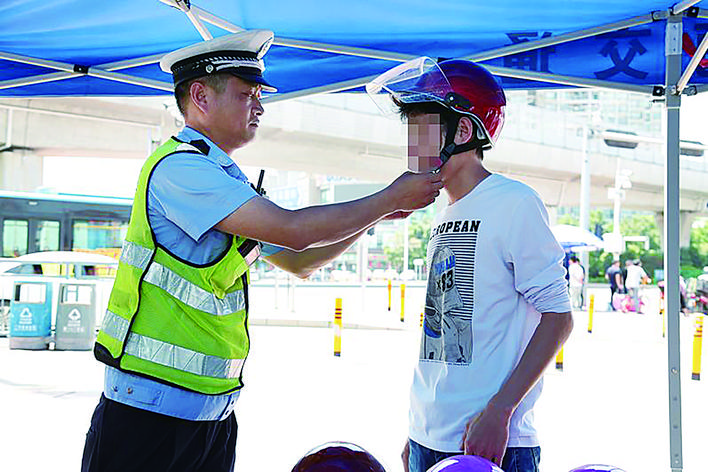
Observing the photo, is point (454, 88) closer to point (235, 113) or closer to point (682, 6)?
point (235, 113)

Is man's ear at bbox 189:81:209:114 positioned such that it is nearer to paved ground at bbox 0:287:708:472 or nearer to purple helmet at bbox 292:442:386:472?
purple helmet at bbox 292:442:386:472

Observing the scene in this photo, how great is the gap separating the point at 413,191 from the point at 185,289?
764mm

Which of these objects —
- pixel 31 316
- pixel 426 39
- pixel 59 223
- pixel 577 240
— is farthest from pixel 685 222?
pixel 426 39

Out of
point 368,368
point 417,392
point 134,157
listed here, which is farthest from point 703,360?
point 134,157

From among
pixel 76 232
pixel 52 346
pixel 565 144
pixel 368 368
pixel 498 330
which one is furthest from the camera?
pixel 565 144

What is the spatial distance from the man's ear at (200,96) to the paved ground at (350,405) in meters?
4.60

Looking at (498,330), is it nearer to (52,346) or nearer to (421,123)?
(421,123)

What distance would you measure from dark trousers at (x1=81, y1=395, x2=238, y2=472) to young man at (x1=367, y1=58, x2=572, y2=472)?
73 cm

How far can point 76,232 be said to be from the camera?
1911cm

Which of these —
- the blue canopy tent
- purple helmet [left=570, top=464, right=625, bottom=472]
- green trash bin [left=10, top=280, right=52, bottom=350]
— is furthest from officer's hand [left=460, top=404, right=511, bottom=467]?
green trash bin [left=10, top=280, right=52, bottom=350]

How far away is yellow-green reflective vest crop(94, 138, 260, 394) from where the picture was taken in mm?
2398

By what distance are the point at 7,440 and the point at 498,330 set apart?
6.36m

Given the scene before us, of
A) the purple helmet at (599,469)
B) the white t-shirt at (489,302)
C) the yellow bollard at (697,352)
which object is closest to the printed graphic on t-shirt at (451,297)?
the white t-shirt at (489,302)

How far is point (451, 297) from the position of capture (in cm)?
240
